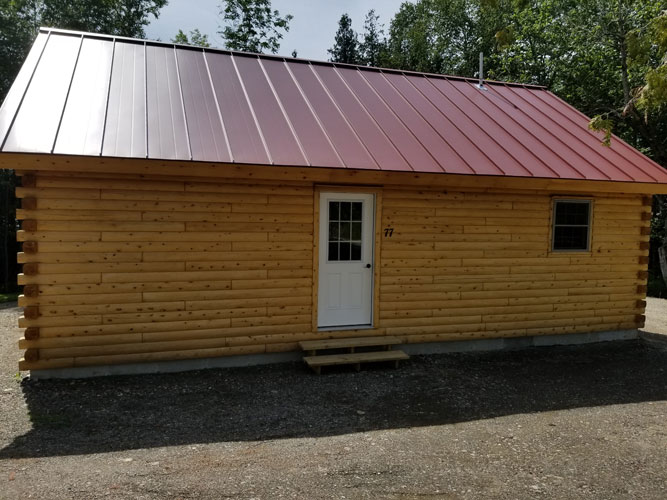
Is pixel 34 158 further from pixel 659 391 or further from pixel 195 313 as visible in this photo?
pixel 659 391

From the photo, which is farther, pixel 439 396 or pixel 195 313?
pixel 195 313

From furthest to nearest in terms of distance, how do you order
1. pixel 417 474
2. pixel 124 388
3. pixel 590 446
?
pixel 124 388 < pixel 590 446 < pixel 417 474

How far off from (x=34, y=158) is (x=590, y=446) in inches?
246

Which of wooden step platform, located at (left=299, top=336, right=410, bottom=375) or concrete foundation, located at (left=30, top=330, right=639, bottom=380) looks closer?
concrete foundation, located at (left=30, top=330, right=639, bottom=380)

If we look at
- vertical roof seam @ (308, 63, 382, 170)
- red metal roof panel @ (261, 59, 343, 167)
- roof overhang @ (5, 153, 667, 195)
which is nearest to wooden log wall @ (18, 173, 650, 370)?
roof overhang @ (5, 153, 667, 195)

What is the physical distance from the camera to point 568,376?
271 inches

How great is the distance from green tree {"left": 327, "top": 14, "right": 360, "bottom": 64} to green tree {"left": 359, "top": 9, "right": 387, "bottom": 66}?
0.97 metres

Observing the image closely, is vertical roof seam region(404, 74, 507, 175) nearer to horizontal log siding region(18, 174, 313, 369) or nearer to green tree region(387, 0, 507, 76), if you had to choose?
horizontal log siding region(18, 174, 313, 369)

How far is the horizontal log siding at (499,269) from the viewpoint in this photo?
7.54 metres

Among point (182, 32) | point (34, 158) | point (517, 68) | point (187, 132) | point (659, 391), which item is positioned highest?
point (182, 32)

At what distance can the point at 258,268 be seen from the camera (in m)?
6.85

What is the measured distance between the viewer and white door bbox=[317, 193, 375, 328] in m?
7.23

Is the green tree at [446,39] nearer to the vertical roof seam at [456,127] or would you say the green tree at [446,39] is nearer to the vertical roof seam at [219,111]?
the vertical roof seam at [456,127]

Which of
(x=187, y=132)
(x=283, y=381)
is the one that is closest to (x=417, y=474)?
(x=283, y=381)
